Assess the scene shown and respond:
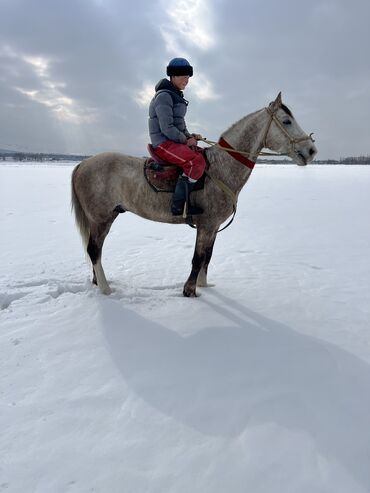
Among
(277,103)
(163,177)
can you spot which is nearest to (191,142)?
(163,177)

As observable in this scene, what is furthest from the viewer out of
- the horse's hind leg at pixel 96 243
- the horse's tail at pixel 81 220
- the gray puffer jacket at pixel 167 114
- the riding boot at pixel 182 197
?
the horse's tail at pixel 81 220

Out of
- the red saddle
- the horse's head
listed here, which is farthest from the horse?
the red saddle

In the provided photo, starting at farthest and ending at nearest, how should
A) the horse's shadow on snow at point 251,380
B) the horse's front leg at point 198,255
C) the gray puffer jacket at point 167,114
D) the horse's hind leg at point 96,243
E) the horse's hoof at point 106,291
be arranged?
the horse's hind leg at point 96,243, the horse's hoof at point 106,291, the horse's front leg at point 198,255, the gray puffer jacket at point 167,114, the horse's shadow on snow at point 251,380

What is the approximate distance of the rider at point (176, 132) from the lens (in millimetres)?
3596

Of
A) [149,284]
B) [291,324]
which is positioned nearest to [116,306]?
[149,284]

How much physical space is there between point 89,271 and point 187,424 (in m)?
3.40

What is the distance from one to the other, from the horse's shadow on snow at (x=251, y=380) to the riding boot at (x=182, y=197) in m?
1.33

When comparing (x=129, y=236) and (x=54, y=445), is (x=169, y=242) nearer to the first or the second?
(x=129, y=236)

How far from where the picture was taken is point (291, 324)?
338cm

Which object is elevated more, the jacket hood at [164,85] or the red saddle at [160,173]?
the jacket hood at [164,85]

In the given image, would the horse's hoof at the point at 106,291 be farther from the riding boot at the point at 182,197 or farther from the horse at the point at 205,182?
the riding boot at the point at 182,197

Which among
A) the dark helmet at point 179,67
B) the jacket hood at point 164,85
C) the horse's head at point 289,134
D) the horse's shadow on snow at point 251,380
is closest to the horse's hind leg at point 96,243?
the horse's shadow on snow at point 251,380

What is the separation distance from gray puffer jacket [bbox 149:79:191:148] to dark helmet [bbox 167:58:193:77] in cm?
12

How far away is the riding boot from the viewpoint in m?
3.74
